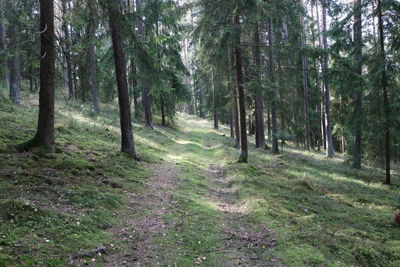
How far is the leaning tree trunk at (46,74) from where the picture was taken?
31.8 ft

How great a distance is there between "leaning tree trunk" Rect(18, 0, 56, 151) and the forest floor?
2.43 feet

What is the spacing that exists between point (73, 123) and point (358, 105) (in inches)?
628

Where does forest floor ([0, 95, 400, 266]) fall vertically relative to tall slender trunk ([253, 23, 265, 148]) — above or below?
below

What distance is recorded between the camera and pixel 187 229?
7.37m

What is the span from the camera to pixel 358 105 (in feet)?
59.9

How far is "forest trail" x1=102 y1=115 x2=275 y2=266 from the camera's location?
5.95m

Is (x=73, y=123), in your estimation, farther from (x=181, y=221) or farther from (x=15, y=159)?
(x=181, y=221)

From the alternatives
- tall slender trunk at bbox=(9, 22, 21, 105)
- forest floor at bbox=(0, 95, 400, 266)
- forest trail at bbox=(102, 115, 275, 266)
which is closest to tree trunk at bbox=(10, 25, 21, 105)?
tall slender trunk at bbox=(9, 22, 21, 105)

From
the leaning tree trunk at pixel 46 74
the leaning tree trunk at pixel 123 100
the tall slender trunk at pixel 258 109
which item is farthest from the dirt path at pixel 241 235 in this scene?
the tall slender trunk at pixel 258 109

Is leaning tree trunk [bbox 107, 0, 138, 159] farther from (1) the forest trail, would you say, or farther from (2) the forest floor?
(1) the forest trail

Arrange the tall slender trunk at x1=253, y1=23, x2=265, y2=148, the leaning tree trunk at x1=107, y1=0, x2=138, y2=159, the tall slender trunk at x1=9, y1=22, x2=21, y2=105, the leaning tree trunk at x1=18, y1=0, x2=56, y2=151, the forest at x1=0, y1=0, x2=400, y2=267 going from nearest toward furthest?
the forest at x1=0, y1=0, x2=400, y2=267, the leaning tree trunk at x1=18, y1=0, x2=56, y2=151, the leaning tree trunk at x1=107, y1=0, x2=138, y2=159, the tall slender trunk at x1=9, y1=22, x2=21, y2=105, the tall slender trunk at x1=253, y1=23, x2=265, y2=148

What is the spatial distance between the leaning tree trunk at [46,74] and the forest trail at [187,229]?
11.9 feet

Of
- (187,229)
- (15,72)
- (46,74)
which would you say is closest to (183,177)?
(187,229)

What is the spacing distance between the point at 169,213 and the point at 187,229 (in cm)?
106
